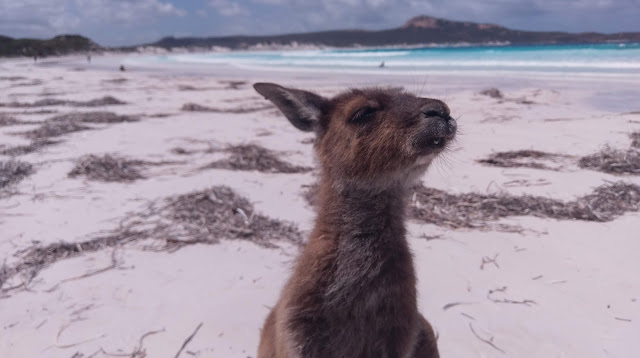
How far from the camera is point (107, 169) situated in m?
7.79

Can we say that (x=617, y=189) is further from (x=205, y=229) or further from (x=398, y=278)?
(x=205, y=229)

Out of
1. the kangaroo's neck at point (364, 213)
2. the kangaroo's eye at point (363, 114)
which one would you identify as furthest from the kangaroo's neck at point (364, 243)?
the kangaroo's eye at point (363, 114)

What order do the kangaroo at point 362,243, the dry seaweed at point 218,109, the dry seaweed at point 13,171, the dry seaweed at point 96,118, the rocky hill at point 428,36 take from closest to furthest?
1. the kangaroo at point 362,243
2. the dry seaweed at point 13,171
3. the dry seaweed at point 96,118
4. the dry seaweed at point 218,109
5. the rocky hill at point 428,36

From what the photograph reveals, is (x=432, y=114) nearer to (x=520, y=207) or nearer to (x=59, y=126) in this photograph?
(x=520, y=207)

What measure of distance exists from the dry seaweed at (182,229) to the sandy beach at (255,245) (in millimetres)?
24

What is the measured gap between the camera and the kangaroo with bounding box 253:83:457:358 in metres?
2.95

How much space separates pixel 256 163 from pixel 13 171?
3.98 metres

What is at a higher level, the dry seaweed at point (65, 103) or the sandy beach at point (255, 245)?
the dry seaweed at point (65, 103)

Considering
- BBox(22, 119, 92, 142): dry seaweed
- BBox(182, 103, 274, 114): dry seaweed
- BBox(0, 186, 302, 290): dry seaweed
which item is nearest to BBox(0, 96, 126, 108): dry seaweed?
BBox(182, 103, 274, 114): dry seaweed

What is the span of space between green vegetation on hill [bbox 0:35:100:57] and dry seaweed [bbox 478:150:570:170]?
299ft

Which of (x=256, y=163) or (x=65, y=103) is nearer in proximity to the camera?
(x=256, y=163)

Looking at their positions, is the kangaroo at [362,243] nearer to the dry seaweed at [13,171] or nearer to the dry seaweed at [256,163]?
the dry seaweed at [256,163]

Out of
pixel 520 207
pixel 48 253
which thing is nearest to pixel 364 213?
pixel 48 253

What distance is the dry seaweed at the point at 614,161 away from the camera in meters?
7.49
